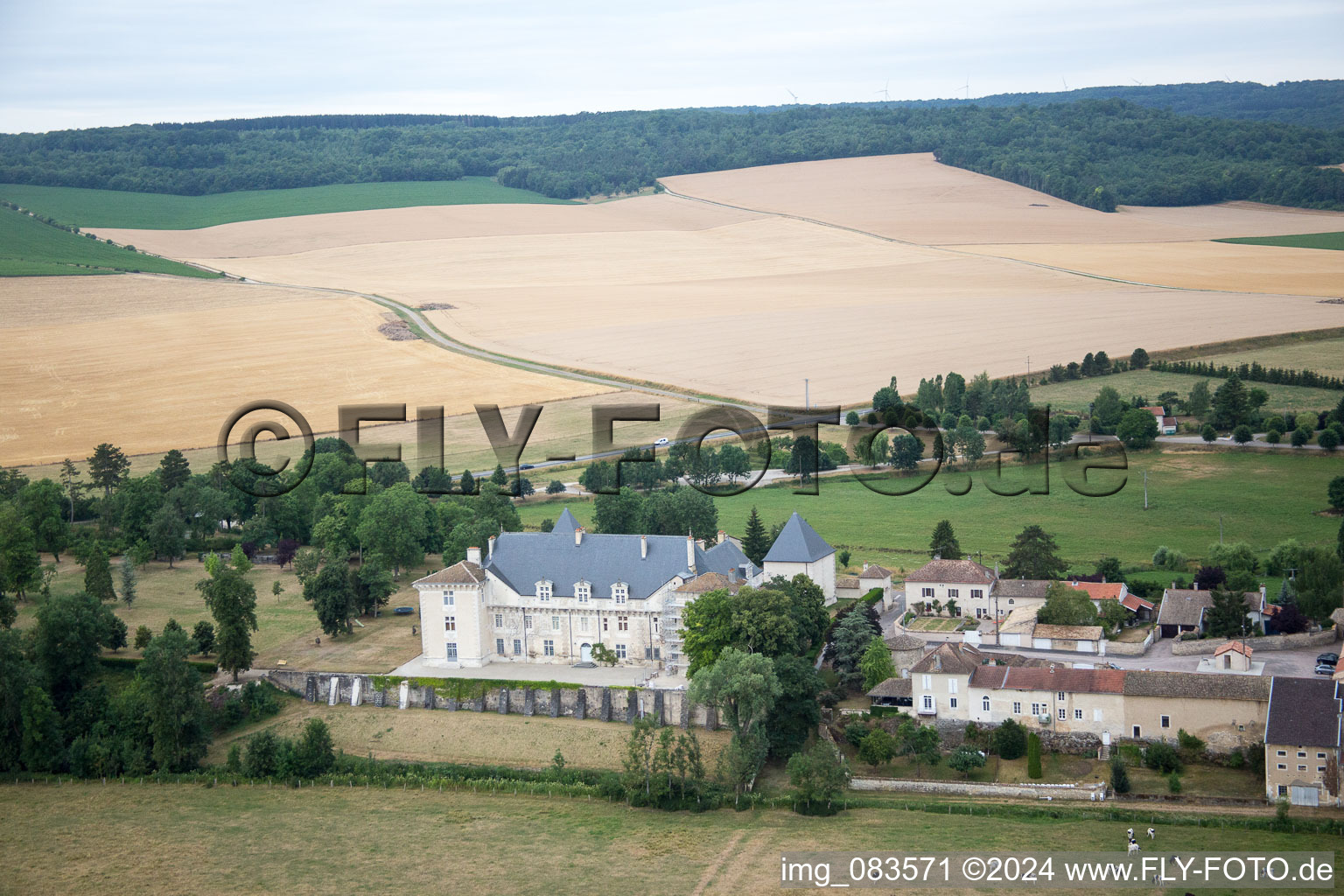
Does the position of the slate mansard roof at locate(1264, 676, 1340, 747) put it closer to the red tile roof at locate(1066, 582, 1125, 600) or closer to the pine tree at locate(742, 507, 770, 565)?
the red tile roof at locate(1066, 582, 1125, 600)

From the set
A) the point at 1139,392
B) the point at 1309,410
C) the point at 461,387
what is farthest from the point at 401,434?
the point at 1309,410

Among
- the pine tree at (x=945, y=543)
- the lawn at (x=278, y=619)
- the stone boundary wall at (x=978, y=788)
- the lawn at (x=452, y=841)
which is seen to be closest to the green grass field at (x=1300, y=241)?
the pine tree at (x=945, y=543)

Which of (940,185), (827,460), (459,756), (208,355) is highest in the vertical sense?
(940,185)

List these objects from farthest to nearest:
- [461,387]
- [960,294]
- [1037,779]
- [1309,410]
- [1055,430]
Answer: [960,294], [461,387], [1309,410], [1055,430], [1037,779]

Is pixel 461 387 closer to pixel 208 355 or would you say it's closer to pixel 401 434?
pixel 401 434

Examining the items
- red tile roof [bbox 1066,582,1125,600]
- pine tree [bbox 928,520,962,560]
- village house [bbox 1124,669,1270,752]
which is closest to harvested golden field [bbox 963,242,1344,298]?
pine tree [bbox 928,520,962,560]

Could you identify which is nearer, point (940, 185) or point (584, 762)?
point (584, 762)

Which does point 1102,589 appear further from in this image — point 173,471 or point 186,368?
point 186,368
